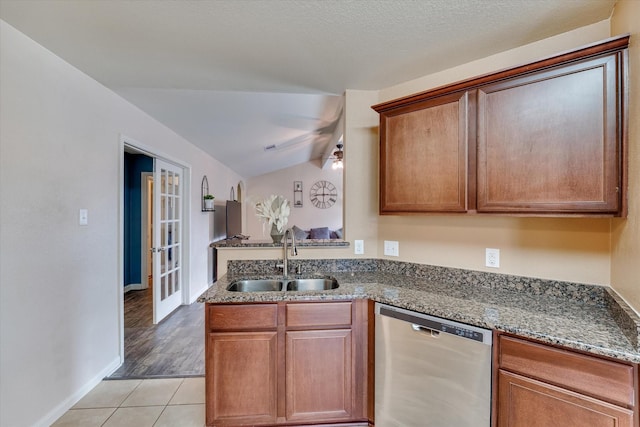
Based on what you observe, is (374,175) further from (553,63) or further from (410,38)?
(553,63)

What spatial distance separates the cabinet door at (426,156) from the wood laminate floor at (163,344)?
2.11 meters

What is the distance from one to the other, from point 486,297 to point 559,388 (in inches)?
20.7

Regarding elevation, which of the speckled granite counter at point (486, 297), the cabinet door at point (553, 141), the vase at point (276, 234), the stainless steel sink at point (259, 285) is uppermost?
the cabinet door at point (553, 141)

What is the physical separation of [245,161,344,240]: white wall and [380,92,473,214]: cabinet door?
639 cm

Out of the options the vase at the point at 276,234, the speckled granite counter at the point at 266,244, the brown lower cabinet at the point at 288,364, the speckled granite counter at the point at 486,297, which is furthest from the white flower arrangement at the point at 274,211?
the brown lower cabinet at the point at 288,364

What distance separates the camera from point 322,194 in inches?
329

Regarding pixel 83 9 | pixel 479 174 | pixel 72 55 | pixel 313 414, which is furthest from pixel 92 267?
pixel 479 174

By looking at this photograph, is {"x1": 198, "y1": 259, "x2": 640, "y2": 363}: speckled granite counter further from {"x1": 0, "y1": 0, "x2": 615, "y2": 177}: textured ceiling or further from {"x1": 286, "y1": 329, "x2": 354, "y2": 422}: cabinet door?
{"x1": 0, "y1": 0, "x2": 615, "y2": 177}: textured ceiling

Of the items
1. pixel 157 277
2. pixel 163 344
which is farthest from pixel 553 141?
pixel 157 277

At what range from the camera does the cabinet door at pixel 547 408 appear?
1.03 meters

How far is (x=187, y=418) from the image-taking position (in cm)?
188

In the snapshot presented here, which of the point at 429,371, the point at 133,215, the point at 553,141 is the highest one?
the point at 553,141

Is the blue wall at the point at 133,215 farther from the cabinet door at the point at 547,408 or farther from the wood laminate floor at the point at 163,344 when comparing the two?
the cabinet door at the point at 547,408

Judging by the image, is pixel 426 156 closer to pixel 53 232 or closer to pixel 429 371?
pixel 429 371
